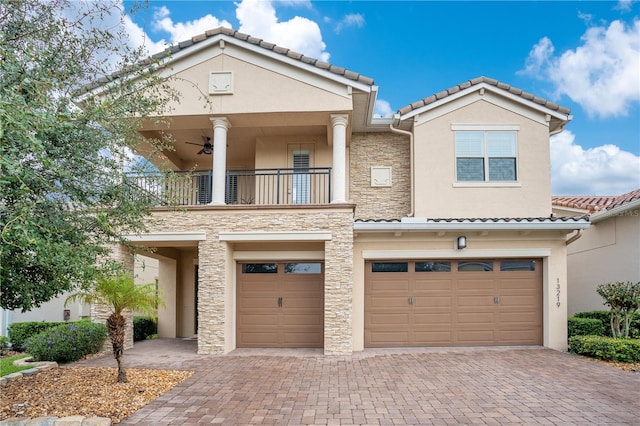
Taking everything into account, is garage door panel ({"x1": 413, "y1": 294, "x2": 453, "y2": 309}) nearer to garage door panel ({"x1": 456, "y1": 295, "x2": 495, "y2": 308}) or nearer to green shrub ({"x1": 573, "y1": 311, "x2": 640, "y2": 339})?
garage door panel ({"x1": 456, "y1": 295, "x2": 495, "y2": 308})

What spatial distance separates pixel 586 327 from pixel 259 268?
28.7 feet

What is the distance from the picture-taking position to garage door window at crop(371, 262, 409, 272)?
11156 millimetres

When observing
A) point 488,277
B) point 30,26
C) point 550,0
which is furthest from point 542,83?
point 30,26

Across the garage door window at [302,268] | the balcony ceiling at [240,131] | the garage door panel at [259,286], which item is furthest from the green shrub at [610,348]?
the balcony ceiling at [240,131]

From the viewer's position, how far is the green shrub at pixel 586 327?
34.6 ft

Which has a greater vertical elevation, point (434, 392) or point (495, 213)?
point (495, 213)

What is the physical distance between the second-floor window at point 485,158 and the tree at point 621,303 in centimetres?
384

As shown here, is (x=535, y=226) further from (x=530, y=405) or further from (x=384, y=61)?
(x=384, y=61)

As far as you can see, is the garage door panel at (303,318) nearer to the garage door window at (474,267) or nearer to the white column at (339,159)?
the white column at (339,159)

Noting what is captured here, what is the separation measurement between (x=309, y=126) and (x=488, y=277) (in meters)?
6.61

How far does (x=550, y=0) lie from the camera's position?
45.3 feet

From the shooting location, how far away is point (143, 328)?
13172 mm

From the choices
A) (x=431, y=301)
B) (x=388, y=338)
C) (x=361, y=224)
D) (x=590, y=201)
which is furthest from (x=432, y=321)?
(x=590, y=201)

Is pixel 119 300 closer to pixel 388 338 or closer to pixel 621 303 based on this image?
pixel 388 338
